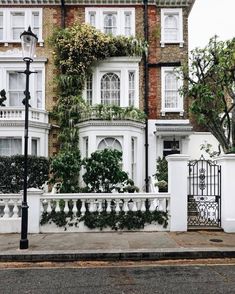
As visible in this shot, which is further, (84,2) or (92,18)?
(92,18)

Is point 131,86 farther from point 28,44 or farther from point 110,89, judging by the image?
point 28,44

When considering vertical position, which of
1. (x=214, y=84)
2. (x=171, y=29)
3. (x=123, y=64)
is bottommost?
(x=214, y=84)

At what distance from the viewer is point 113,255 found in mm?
7664

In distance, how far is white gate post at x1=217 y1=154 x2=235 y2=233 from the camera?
10.0m

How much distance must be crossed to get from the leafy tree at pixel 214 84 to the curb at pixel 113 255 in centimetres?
670

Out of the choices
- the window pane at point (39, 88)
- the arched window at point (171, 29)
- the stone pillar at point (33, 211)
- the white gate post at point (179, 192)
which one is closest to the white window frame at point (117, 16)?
the arched window at point (171, 29)

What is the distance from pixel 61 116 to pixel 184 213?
9143 millimetres

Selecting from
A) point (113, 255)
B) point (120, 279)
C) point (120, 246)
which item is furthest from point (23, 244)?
point (120, 279)

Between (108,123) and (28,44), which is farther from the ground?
(28,44)

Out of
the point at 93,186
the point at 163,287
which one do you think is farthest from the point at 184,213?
the point at 163,287

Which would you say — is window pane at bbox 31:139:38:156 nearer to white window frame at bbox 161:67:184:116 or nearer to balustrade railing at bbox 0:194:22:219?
balustrade railing at bbox 0:194:22:219

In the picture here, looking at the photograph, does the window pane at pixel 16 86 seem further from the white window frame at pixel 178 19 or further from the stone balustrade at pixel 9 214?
the stone balustrade at pixel 9 214

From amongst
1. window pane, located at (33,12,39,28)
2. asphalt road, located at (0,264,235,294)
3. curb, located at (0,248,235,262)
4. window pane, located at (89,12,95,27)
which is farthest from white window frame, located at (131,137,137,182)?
asphalt road, located at (0,264,235,294)

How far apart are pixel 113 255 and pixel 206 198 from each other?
452 cm
